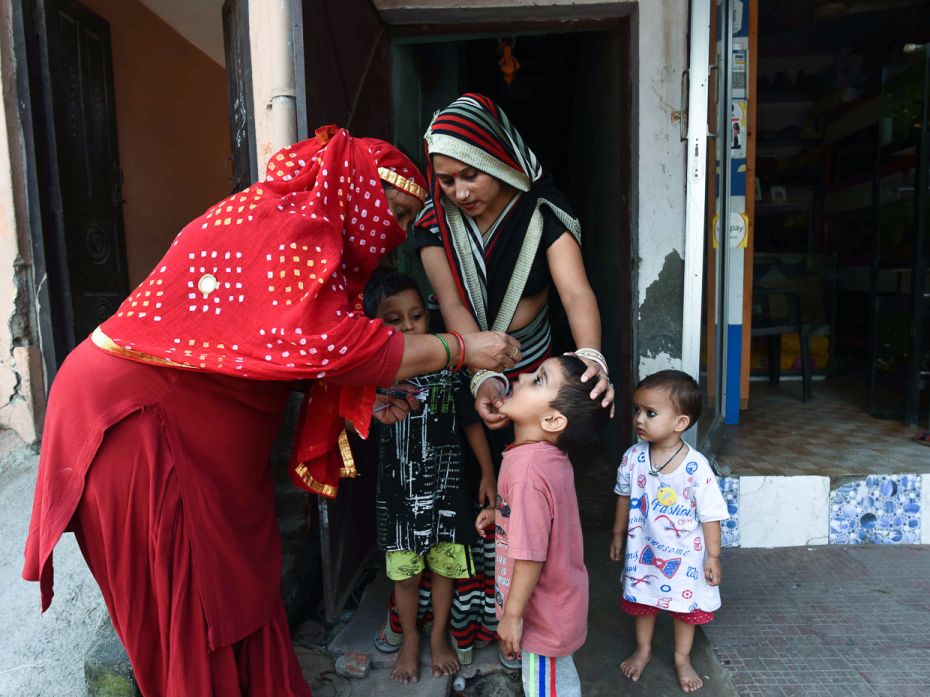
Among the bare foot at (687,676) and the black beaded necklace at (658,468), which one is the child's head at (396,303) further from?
the bare foot at (687,676)

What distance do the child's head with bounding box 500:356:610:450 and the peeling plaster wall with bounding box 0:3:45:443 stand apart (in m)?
2.56

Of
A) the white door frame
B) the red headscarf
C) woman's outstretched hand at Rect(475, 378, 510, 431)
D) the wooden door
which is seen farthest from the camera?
the wooden door

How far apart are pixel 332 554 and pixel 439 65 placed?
140 inches

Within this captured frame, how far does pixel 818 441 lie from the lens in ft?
10.5

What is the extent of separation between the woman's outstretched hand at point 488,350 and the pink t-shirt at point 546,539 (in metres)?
0.24

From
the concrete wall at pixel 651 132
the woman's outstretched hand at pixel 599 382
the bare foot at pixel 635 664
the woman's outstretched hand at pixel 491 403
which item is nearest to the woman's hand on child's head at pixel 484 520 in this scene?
the woman's outstretched hand at pixel 491 403

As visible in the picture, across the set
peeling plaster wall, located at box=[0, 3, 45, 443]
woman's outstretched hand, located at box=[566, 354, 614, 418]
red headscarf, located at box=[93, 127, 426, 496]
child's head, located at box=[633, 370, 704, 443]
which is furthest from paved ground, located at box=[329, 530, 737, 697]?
peeling plaster wall, located at box=[0, 3, 45, 443]

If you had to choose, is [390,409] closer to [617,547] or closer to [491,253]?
[491,253]

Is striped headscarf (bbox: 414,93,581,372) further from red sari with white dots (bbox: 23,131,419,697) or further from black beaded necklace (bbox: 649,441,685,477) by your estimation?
→ black beaded necklace (bbox: 649,441,685,477)

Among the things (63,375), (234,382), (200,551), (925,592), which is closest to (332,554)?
(200,551)

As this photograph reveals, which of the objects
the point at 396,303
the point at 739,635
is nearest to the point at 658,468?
the point at 739,635

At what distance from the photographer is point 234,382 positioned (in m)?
1.46

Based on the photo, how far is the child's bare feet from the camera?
2016mm

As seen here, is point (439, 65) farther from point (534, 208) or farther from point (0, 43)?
point (534, 208)
